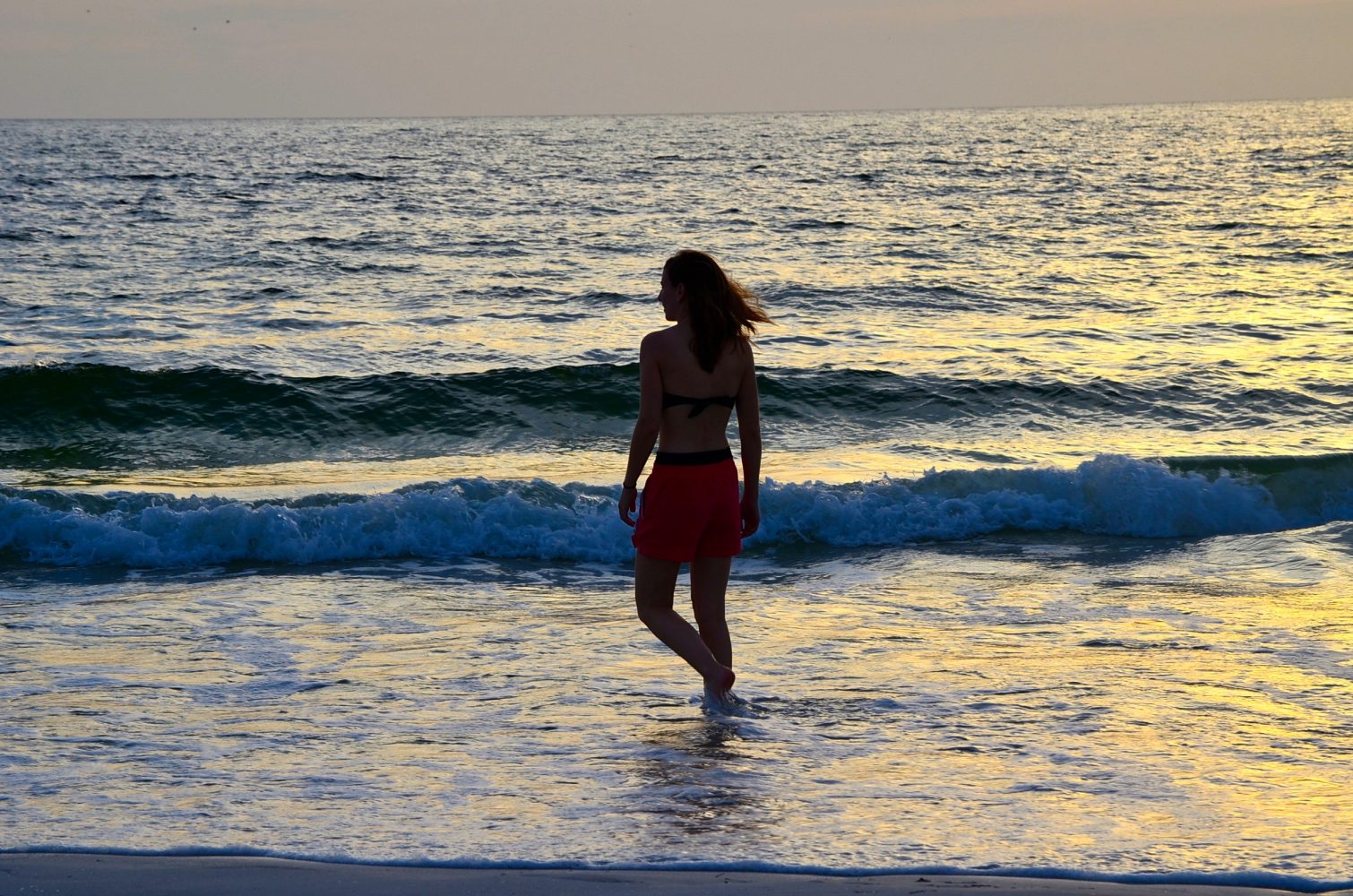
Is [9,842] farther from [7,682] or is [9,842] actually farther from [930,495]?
[930,495]

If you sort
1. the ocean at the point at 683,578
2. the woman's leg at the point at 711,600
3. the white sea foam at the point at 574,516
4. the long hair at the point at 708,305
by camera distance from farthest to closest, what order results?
the white sea foam at the point at 574,516 < the woman's leg at the point at 711,600 < the long hair at the point at 708,305 < the ocean at the point at 683,578

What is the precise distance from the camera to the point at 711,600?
16.4ft

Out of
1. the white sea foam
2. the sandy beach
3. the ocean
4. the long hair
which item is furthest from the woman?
the white sea foam

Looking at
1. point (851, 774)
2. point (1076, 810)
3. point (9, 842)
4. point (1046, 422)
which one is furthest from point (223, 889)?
point (1046, 422)

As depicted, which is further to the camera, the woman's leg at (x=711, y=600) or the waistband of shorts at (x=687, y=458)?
the woman's leg at (x=711, y=600)

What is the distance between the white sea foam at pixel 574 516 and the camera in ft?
27.4

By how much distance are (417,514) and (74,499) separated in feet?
8.22

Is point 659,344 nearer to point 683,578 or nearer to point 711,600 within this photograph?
point 711,600

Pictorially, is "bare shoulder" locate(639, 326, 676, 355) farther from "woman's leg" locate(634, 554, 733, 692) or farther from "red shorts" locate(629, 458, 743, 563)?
"woman's leg" locate(634, 554, 733, 692)

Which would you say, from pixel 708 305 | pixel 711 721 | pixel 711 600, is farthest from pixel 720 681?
pixel 708 305

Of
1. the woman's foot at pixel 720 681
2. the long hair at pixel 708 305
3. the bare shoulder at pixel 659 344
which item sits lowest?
the woman's foot at pixel 720 681

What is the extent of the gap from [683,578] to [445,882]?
4266 millimetres

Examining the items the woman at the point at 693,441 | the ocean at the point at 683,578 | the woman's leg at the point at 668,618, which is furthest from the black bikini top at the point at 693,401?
the ocean at the point at 683,578

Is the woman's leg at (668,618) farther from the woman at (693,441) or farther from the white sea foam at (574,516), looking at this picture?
the white sea foam at (574,516)
